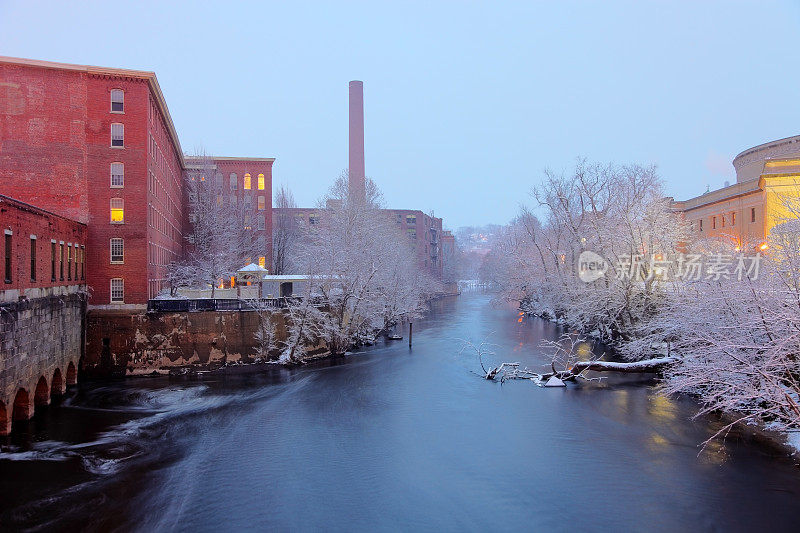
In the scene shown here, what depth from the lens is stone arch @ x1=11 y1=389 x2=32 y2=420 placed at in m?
20.9

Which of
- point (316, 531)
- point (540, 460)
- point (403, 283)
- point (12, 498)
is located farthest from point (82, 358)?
point (403, 283)

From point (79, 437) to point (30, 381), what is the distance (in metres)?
3.39

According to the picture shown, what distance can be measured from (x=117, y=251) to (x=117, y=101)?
27.5ft

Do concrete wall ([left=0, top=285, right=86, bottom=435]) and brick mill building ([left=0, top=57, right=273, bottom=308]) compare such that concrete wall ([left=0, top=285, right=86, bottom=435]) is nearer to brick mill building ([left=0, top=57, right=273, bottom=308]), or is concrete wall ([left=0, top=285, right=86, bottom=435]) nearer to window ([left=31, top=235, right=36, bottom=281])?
window ([left=31, top=235, right=36, bottom=281])

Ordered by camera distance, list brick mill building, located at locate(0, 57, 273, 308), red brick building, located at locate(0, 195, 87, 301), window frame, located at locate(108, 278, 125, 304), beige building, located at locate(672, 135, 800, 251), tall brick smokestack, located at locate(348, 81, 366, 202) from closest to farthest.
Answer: red brick building, located at locate(0, 195, 87, 301), brick mill building, located at locate(0, 57, 273, 308), window frame, located at locate(108, 278, 125, 304), beige building, located at locate(672, 135, 800, 251), tall brick smokestack, located at locate(348, 81, 366, 202)

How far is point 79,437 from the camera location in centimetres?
1967

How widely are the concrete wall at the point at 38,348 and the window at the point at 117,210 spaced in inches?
181

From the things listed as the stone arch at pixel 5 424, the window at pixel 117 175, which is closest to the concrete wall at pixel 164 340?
the window at pixel 117 175

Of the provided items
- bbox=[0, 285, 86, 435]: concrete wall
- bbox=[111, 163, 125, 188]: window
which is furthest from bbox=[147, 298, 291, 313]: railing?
bbox=[111, 163, 125, 188]: window

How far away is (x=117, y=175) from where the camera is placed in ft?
103

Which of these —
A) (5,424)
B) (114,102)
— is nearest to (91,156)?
(114,102)

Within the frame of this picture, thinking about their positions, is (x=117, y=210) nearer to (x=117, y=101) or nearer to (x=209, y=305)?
(x=117, y=101)

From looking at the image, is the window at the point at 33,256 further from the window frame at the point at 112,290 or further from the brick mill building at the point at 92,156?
the window frame at the point at 112,290

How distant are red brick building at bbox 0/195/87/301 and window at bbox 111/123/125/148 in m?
5.38
